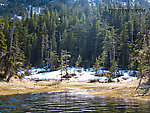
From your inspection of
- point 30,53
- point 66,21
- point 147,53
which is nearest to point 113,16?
point 66,21

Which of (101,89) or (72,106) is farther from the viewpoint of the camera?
(101,89)

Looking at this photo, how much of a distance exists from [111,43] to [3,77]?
45.1 metres

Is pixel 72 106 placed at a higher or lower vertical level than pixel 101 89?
higher

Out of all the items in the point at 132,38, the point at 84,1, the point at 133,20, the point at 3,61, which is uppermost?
the point at 84,1

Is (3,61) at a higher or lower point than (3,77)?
higher

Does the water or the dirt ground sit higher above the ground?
the water

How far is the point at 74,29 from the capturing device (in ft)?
310

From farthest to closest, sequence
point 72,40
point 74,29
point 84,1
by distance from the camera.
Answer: point 84,1 < point 74,29 < point 72,40

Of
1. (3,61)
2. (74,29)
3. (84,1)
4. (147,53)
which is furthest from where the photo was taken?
(84,1)

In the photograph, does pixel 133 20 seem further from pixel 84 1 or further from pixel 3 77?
pixel 84 1

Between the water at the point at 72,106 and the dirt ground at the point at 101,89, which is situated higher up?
the water at the point at 72,106

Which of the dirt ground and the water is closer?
the water

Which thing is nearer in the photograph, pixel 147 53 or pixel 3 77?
pixel 147 53

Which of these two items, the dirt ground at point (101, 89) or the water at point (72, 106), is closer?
the water at point (72, 106)
